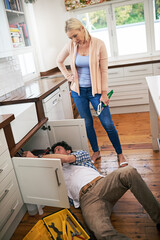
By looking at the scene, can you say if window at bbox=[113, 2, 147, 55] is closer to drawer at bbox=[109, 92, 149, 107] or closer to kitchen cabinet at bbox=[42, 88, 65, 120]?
drawer at bbox=[109, 92, 149, 107]

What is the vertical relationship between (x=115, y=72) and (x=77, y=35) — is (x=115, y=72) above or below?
below

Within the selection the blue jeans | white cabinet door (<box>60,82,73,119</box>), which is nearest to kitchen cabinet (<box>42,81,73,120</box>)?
white cabinet door (<box>60,82,73,119</box>)

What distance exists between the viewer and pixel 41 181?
167 centimetres

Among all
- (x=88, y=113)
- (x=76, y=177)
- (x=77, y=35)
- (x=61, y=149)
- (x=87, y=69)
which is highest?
(x=77, y=35)

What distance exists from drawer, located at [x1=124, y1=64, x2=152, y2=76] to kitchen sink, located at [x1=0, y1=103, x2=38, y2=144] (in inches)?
79.7

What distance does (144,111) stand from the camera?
3969 mm

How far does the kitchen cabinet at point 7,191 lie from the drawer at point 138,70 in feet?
8.56

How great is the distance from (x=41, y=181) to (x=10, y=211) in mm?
286

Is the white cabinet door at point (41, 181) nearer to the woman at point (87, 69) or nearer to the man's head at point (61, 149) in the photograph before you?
the man's head at point (61, 149)

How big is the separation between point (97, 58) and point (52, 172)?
109 cm

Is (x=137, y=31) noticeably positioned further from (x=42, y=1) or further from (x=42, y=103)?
(x=42, y=103)

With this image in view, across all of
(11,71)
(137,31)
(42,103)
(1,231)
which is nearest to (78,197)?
(1,231)

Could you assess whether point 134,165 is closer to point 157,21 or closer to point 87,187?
point 87,187

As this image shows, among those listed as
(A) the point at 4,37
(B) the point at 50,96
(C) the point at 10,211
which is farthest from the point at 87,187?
(A) the point at 4,37
